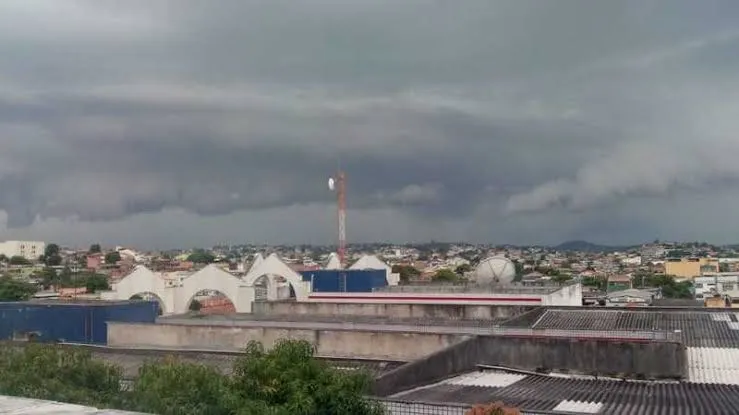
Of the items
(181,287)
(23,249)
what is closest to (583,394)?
(181,287)

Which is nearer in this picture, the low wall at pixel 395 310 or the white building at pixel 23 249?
the low wall at pixel 395 310

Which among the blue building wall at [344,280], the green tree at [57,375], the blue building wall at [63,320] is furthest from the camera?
the blue building wall at [344,280]

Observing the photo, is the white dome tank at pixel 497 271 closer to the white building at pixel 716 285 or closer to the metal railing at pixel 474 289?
the metal railing at pixel 474 289

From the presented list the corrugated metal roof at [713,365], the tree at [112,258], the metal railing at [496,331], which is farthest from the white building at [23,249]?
the corrugated metal roof at [713,365]

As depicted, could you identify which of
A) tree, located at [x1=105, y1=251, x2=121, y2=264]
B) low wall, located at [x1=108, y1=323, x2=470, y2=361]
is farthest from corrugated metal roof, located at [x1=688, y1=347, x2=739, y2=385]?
tree, located at [x1=105, y1=251, x2=121, y2=264]

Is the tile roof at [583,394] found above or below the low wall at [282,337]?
below

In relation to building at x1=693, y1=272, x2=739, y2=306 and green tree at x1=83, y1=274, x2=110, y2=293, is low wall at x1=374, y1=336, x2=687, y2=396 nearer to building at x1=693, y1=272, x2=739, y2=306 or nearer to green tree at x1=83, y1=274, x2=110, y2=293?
building at x1=693, y1=272, x2=739, y2=306
